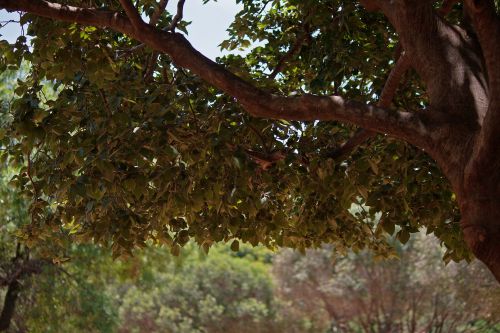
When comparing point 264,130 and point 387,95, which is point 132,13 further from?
point 387,95

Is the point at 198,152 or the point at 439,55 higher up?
the point at 439,55

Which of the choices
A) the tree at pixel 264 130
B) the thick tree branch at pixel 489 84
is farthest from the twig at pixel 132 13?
the thick tree branch at pixel 489 84

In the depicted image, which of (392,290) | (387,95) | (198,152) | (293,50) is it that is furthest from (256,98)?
(392,290)

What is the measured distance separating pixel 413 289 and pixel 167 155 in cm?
1997

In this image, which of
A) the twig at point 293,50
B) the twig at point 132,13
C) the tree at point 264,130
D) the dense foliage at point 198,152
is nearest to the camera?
the tree at point 264,130

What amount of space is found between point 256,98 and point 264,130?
45.9 inches

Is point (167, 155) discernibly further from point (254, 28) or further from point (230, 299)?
point (230, 299)

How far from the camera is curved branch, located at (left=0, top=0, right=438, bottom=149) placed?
15.6 ft

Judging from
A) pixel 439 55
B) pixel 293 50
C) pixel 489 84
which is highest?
pixel 293 50

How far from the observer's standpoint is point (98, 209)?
21.4ft

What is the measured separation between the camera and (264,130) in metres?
6.16

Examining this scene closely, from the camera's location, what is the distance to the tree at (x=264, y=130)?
4742mm

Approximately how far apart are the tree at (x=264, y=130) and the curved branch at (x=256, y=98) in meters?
0.01

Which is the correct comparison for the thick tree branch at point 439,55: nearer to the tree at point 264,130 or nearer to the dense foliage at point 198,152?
the tree at point 264,130
